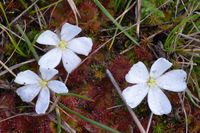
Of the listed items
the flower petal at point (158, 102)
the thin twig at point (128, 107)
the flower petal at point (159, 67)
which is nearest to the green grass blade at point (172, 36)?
the flower petal at point (159, 67)

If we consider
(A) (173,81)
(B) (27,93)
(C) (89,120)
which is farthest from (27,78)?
(A) (173,81)

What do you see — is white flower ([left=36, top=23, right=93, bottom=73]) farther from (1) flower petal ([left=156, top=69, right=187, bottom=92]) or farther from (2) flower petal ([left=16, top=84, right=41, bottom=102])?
(1) flower petal ([left=156, top=69, right=187, bottom=92])

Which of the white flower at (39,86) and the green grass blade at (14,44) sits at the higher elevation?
the green grass blade at (14,44)

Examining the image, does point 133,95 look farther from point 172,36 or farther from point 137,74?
point 172,36

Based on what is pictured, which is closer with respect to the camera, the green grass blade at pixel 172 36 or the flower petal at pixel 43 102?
the flower petal at pixel 43 102

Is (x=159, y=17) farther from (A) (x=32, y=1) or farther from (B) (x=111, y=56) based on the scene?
(A) (x=32, y=1)

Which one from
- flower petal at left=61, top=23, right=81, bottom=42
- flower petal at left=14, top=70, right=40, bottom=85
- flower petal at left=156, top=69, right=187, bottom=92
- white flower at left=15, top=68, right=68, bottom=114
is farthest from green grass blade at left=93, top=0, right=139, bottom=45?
flower petal at left=14, top=70, right=40, bottom=85

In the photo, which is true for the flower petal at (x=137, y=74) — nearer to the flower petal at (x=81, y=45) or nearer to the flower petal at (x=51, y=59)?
the flower petal at (x=81, y=45)

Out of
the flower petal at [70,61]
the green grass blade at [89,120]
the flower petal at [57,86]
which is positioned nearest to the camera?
the green grass blade at [89,120]
